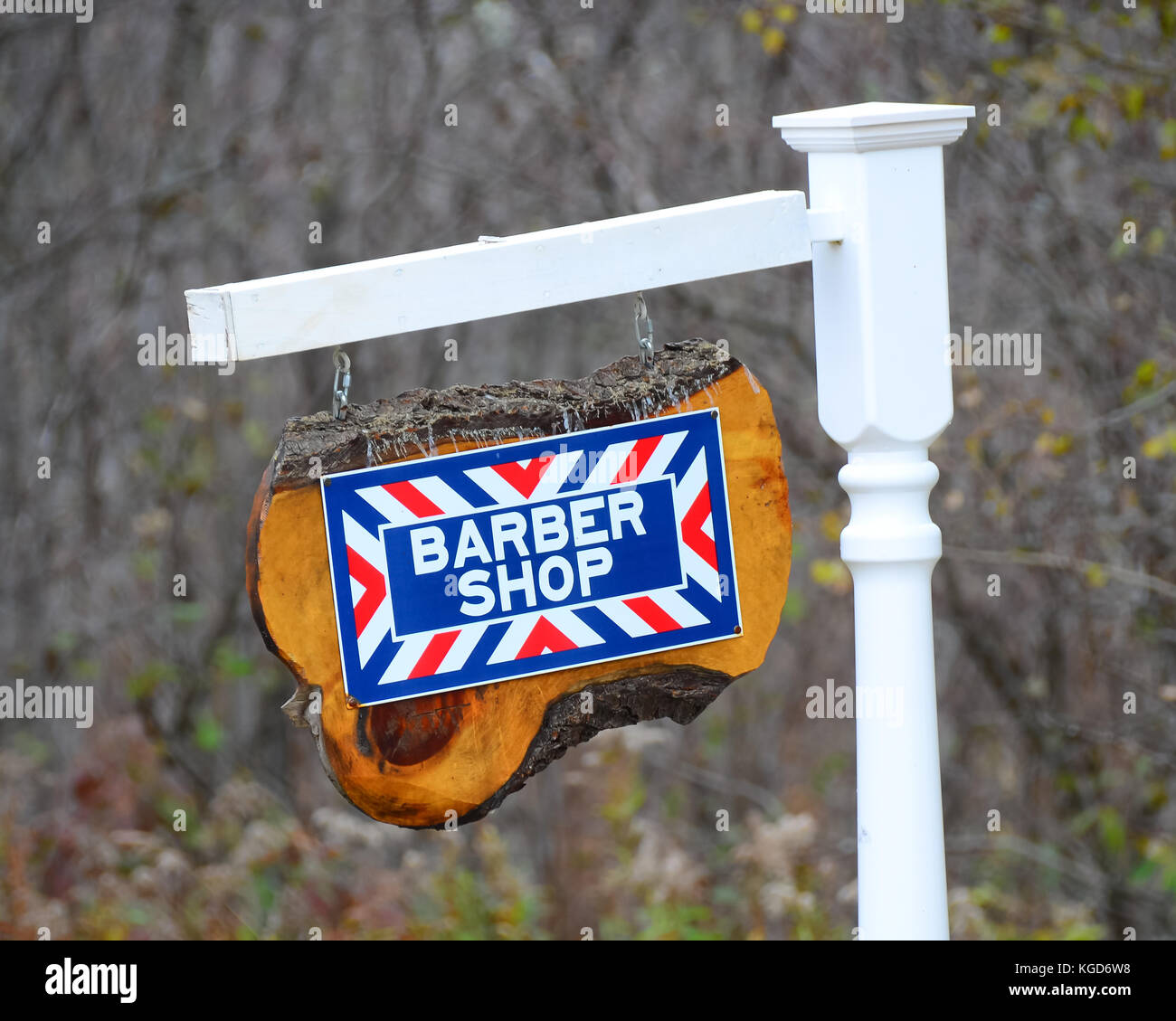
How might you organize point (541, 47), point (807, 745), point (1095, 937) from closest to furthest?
1. point (1095, 937)
2. point (541, 47)
3. point (807, 745)

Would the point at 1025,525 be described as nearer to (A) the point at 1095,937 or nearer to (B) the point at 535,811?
(A) the point at 1095,937

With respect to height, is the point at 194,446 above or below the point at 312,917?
above

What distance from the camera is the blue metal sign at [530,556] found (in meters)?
1.66

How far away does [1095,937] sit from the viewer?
425 centimetres

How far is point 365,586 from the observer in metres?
1.66

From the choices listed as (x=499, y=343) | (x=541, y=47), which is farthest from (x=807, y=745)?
(x=541, y=47)

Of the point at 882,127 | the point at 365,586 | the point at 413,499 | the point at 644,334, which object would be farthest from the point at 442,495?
the point at 882,127

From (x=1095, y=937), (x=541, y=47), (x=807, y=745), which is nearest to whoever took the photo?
(x=1095, y=937)

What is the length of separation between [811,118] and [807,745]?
11.3 ft

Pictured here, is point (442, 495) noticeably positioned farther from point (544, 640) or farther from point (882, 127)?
point (882, 127)

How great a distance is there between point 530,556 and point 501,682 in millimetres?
161

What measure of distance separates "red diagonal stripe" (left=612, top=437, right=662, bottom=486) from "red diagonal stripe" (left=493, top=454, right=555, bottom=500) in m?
0.11

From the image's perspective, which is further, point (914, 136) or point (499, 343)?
point (499, 343)

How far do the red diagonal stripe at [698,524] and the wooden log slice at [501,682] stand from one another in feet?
0.12
